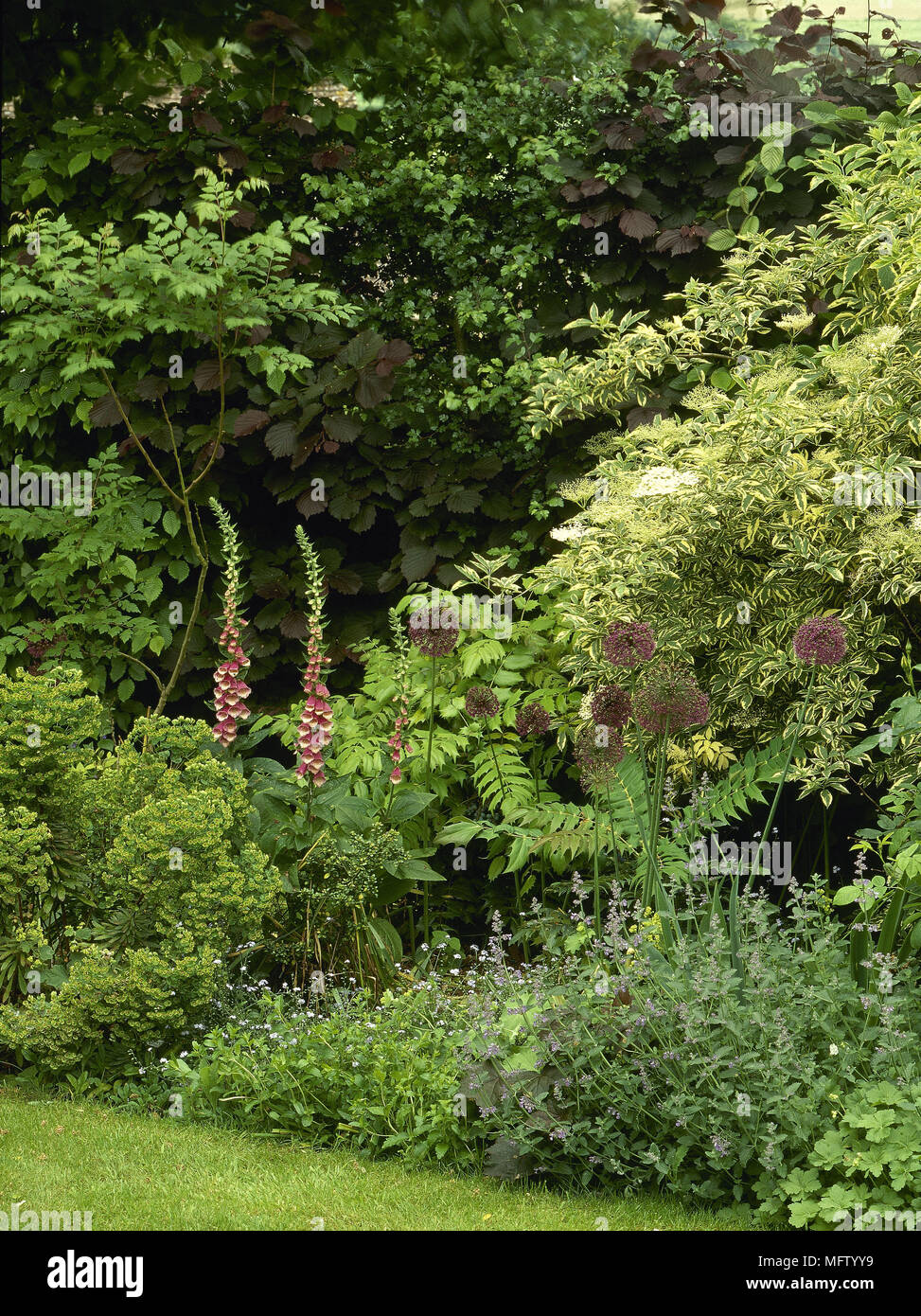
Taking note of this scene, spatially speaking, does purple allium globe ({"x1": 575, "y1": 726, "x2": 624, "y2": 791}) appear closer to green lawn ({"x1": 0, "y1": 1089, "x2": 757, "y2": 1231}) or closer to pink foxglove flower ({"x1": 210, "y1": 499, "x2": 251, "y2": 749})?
green lawn ({"x1": 0, "y1": 1089, "x2": 757, "y2": 1231})

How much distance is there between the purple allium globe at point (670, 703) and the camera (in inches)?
141

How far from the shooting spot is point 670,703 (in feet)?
11.7

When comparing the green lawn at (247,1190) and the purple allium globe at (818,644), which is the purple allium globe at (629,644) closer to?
the purple allium globe at (818,644)

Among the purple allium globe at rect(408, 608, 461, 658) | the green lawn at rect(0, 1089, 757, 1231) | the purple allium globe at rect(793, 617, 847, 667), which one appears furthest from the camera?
the purple allium globe at rect(408, 608, 461, 658)

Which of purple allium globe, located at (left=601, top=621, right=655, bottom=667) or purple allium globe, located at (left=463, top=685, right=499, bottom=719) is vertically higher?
purple allium globe, located at (left=601, top=621, right=655, bottom=667)

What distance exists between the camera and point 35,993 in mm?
4160

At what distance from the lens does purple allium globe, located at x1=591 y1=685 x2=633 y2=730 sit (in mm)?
3701

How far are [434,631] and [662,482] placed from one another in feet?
3.45

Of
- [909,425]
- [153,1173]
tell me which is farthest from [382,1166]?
[909,425]

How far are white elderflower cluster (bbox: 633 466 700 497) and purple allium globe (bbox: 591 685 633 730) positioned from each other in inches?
37.4

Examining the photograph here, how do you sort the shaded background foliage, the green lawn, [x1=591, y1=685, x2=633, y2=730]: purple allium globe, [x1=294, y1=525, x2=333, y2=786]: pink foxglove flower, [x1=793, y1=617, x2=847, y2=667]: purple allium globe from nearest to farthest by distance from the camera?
the green lawn → [x1=793, y1=617, x2=847, y2=667]: purple allium globe → [x1=591, y1=685, x2=633, y2=730]: purple allium globe → [x1=294, y1=525, x2=333, y2=786]: pink foxglove flower → the shaded background foliage

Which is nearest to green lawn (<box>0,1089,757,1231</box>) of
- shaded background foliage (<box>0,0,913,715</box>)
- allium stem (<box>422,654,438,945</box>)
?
allium stem (<box>422,654,438,945</box>)

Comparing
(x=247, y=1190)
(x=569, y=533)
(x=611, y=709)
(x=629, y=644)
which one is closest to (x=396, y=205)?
(x=569, y=533)
